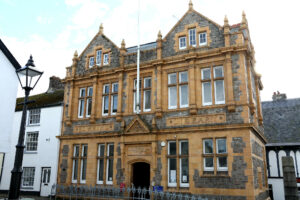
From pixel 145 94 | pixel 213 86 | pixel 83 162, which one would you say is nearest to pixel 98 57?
pixel 145 94

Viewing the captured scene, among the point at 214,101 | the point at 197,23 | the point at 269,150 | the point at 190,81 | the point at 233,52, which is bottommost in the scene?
the point at 269,150

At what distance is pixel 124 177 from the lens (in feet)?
54.1

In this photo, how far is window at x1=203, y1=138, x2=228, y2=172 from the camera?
46.6 ft

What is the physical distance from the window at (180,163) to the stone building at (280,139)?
33.2 feet

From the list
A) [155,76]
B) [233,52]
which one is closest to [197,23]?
[233,52]

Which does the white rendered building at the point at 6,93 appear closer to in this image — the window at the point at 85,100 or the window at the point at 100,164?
the window at the point at 100,164

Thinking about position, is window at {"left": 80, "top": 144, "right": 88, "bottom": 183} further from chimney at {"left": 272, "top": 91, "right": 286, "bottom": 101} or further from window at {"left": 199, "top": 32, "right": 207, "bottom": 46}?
chimney at {"left": 272, "top": 91, "right": 286, "bottom": 101}

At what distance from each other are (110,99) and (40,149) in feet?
26.3

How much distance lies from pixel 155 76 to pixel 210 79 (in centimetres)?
357

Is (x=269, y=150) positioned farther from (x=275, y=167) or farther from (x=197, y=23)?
(x=197, y=23)

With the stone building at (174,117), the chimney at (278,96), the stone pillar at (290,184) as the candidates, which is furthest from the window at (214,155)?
the chimney at (278,96)

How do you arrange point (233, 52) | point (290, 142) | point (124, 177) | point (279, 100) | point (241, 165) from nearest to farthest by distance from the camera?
point (241, 165), point (233, 52), point (124, 177), point (290, 142), point (279, 100)

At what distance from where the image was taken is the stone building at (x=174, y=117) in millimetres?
14234

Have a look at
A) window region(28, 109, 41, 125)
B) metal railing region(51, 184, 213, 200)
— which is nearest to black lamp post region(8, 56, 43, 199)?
metal railing region(51, 184, 213, 200)
